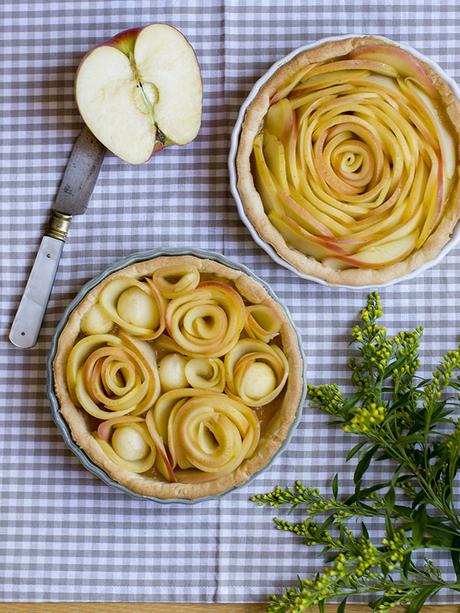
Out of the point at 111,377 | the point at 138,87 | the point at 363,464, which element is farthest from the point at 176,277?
the point at 363,464

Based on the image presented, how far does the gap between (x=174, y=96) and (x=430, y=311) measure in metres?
0.55

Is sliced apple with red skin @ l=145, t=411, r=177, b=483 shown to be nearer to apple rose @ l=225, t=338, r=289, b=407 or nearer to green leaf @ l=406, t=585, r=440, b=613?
apple rose @ l=225, t=338, r=289, b=407

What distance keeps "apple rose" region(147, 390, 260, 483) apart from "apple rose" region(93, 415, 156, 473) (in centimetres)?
2

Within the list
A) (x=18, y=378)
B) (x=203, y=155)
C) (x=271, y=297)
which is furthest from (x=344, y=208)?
(x=18, y=378)

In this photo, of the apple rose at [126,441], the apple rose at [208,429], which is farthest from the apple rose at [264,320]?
the apple rose at [126,441]

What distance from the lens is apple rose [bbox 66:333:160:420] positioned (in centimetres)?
121

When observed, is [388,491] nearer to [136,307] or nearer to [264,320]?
[264,320]

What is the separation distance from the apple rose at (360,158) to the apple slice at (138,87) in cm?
14

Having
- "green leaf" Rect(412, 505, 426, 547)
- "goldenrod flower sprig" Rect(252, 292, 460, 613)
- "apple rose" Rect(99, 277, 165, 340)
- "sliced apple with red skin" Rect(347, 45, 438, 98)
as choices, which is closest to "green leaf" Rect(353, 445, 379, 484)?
"goldenrod flower sprig" Rect(252, 292, 460, 613)

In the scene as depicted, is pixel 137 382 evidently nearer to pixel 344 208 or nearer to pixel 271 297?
pixel 271 297

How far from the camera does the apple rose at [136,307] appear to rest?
122 cm

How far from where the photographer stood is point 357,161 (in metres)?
1.24

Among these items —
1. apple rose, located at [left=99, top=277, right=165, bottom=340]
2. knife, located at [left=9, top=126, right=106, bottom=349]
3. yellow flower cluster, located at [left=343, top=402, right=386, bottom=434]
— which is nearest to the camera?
yellow flower cluster, located at [left=343, top=402, right=386, bottom=434]

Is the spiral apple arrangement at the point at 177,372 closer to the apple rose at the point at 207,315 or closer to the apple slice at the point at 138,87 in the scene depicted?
the apple rose at the point at 207,315
